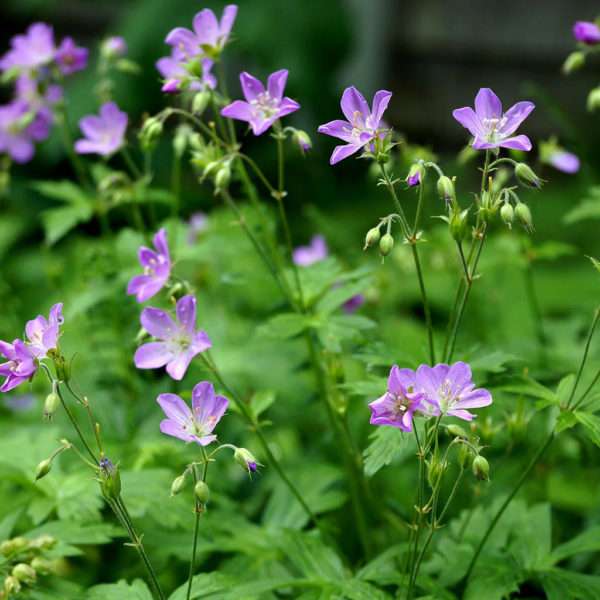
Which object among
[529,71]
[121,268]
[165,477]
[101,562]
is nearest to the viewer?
[165,477]

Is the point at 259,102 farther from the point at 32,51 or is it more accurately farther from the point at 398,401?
the point at 32,51

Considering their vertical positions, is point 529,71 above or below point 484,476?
below

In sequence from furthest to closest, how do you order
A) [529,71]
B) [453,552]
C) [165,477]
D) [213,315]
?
[529,71] → [213,315] → [165,477] → [453,552]

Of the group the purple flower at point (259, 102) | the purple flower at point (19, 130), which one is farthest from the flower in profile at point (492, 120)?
the purple flower at point (19, 130)

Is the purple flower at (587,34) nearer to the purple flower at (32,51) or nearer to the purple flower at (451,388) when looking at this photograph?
the purple flower at (451,388)

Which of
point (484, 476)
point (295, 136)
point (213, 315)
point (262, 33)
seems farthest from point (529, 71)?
point (484, 476)

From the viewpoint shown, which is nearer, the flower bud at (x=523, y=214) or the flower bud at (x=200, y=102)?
the flower bud at (x=523, y=214)

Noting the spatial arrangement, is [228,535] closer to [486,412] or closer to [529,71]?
[486,412]
